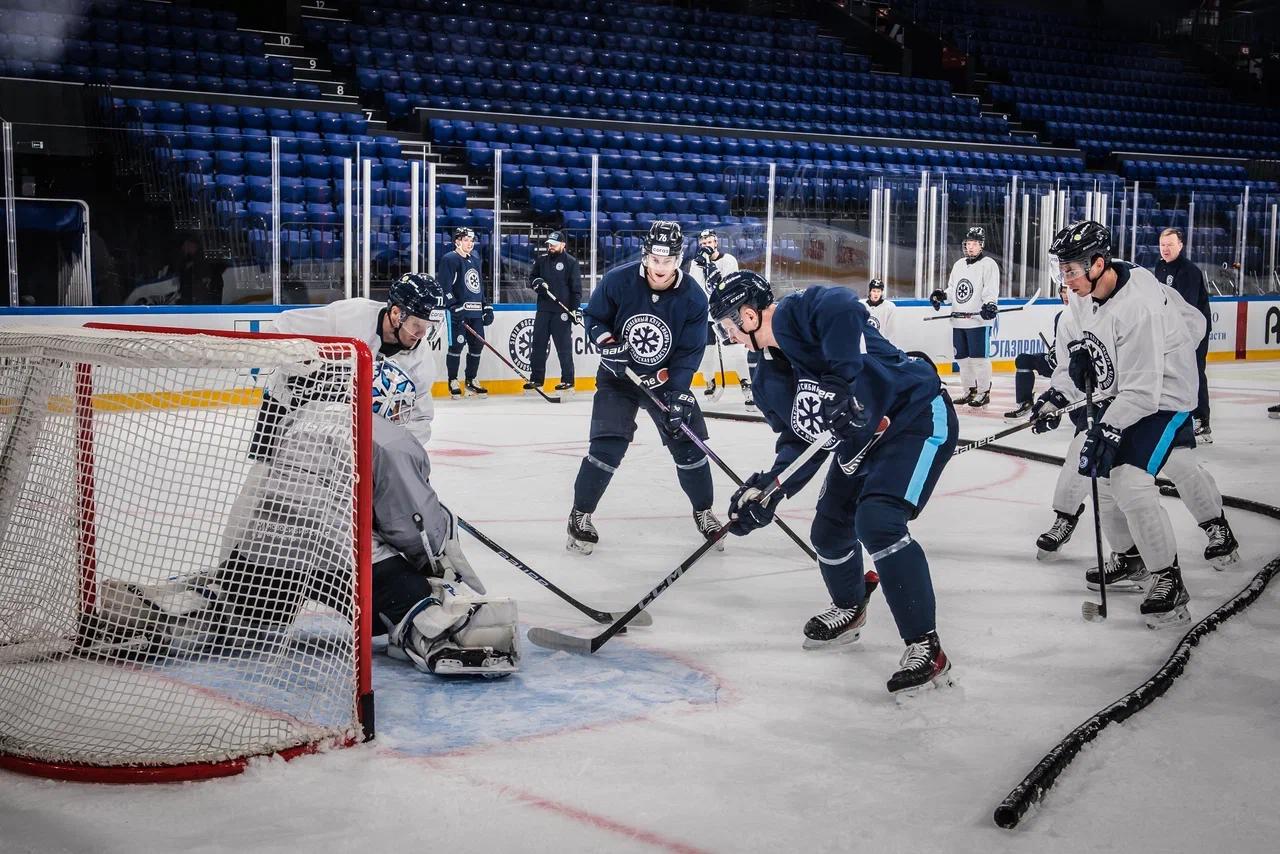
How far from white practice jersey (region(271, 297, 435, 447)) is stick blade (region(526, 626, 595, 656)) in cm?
59

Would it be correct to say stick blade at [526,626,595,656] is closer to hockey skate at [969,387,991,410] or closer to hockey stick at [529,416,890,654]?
hockey stick at [529,416,890,654]

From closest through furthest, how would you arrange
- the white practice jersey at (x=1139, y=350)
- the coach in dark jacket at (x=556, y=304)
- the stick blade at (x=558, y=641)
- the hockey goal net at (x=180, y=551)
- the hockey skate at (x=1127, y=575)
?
the hockey goal net at (x=180, y=551) < the stick blade at (x=558, y=641) < the white practice jersey at (x=1139, y=350) < the hockey skate at (x=1127, y=575) < the coach in dark jacket at (x=556, y=304)

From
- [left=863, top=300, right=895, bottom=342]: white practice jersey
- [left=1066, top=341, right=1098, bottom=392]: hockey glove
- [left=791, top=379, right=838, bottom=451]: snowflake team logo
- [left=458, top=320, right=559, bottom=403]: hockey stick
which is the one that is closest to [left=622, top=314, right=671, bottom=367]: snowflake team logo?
[left=1066, top=341, right=1098, bottom=392]: hockey glove

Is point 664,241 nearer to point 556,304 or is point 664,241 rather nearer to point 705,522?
point 705,522

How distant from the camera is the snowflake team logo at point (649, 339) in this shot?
189 inches

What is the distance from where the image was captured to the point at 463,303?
9781 millimetres

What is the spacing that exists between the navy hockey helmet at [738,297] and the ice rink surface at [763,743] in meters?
0.87

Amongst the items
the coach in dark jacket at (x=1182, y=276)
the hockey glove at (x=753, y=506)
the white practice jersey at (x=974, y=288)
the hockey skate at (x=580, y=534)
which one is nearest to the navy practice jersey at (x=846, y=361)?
the hockey glove at (x=753, y=506)

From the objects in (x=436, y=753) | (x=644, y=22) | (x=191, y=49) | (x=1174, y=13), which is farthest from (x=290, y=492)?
(x=1174, y=13)

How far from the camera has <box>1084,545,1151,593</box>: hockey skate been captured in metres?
4.07

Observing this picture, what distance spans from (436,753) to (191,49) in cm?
1089

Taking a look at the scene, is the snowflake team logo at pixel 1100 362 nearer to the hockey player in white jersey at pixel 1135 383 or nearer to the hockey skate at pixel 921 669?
the hockey player in white jersey at pixel 1135 383

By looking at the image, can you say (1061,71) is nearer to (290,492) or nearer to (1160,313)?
(1160,313)

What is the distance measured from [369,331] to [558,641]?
3.14 feet
